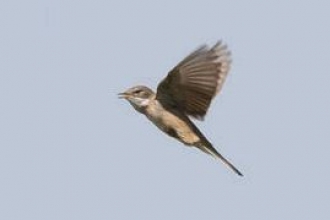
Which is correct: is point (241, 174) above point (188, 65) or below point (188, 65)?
below

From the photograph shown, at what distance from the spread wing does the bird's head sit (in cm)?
10

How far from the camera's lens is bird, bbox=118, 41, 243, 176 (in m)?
13.8

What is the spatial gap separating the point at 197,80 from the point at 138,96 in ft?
1.75

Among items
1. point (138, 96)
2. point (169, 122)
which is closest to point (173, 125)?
point (169, 122)

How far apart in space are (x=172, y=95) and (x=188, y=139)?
0.40 metres

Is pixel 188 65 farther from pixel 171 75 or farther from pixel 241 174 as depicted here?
pixel 241 174

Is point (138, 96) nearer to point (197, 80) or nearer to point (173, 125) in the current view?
point (173, 125)

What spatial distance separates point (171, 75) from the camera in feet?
45.6

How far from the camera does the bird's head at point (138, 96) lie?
14016mm

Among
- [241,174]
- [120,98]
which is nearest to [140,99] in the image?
[120,98]

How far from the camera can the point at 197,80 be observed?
13.9 meters

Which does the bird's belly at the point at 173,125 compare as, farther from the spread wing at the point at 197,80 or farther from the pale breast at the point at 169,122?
the spread wing at the point at 197,80

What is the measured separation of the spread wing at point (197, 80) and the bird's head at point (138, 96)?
97 millimetres

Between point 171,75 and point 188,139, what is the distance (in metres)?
0.58
